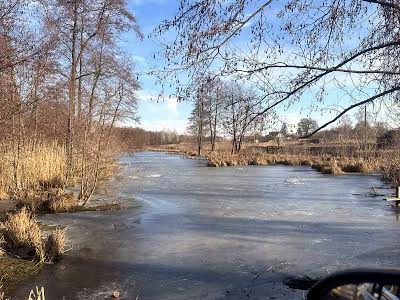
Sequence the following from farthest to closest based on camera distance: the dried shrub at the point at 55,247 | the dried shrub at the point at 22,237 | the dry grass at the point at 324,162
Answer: the dry grass at the point at 324,162 < the dried shrub at the point at 22,237 < the dried shrub at the point at 55,247

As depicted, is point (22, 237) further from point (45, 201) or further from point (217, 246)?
point (45, 201)

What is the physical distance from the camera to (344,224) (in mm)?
11000

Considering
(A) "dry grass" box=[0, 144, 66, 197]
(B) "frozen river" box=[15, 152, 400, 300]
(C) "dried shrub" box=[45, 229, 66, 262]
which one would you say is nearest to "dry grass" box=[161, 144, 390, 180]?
(B) "frozen river" box=[15, 152, 400, 300]

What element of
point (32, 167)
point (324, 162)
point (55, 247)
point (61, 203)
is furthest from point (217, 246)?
point (324, 162)

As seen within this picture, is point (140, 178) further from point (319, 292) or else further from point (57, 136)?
point (319, 292)

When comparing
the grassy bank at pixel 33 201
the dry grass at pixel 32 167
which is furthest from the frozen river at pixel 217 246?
the dry grass at pixel 32 167

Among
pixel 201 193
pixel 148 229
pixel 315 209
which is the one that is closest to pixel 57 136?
pixel 201 193

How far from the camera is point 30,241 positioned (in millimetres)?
8453

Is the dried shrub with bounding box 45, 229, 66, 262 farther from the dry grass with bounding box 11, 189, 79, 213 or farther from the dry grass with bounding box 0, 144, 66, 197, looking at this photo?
the dry grass with bounding box 0, 144, 66, 197

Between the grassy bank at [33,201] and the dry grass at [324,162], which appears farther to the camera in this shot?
the dry grass at [324,162]

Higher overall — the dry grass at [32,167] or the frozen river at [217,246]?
the dry grass at [32,167]

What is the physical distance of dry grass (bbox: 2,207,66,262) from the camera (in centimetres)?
790

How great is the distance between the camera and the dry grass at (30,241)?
25.9ft

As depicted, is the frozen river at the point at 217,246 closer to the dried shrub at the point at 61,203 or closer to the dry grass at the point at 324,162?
the dried shrub at the point at 61,203
